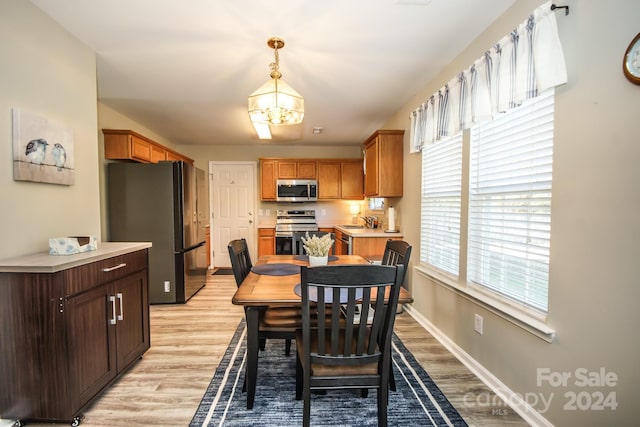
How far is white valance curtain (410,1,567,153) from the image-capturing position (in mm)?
1460

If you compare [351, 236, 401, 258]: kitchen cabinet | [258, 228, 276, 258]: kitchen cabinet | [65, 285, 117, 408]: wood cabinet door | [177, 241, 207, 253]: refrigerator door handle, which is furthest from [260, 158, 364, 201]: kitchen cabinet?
[65, 285, 117, 408]: wood cabinet door

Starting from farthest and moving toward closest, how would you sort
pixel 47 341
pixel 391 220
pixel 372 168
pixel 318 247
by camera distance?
1. pixel 372 168
2. pixel 391 220
3. pixel 318 247
4. pixel 47 341

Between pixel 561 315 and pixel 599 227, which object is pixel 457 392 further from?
pixel 599 227

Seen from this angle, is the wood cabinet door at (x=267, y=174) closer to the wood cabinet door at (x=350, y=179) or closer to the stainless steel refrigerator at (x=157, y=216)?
the wood cabinet door at (x=350, y=179)

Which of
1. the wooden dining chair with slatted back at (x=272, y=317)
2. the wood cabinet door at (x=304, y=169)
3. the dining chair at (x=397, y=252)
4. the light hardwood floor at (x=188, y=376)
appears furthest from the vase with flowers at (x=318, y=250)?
the wood cabinet door at (x=304, y=169)

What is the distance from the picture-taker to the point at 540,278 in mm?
1615

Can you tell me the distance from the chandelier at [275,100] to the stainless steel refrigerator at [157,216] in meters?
1.96

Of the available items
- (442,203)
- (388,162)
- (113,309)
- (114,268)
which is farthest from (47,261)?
(388,162)

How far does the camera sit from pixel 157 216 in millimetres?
3549

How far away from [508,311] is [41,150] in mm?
3067

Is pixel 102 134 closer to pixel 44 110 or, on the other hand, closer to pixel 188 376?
pixel 44 110

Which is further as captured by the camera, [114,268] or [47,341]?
[114,268]

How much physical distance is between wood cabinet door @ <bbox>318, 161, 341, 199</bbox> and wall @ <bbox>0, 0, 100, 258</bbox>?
3.66m

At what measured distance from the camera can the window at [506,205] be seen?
1.60 meters
